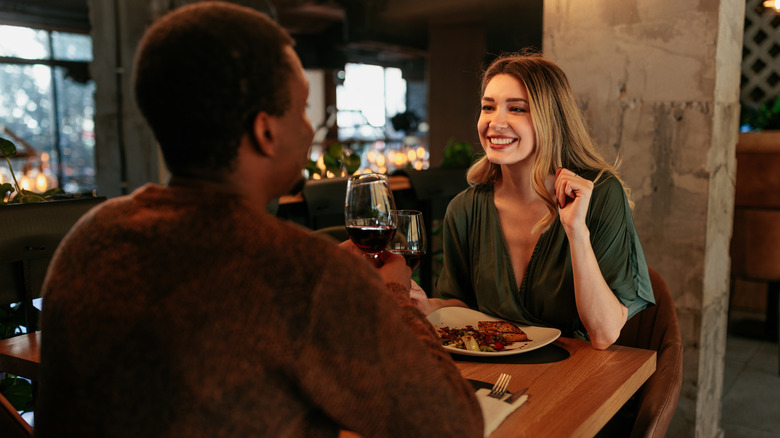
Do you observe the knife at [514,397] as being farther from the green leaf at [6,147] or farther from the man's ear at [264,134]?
the green leaf at [6,147]

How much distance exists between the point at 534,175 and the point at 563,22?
1061 mm

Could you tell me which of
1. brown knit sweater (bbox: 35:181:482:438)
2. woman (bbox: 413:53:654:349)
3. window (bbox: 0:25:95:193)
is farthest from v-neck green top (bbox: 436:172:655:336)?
window (bbox: 0:25:95:193)

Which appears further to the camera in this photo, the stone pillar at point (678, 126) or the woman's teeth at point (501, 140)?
the stone pillar at point (678, 126)

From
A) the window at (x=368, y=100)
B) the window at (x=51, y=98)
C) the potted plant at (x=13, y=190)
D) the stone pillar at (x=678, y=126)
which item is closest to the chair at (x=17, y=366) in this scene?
the potted plant at (x=13, y=190)

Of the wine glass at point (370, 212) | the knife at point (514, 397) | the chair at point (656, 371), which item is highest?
the wine glass at point (370, 212)

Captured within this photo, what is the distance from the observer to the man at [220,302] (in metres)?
0.65

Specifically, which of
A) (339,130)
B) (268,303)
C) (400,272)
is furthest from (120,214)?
(339,130)

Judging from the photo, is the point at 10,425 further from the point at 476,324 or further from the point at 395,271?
the point at 476,324

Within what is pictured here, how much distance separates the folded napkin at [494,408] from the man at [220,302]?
0.31 metres

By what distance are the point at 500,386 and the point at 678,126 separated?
1628 mm

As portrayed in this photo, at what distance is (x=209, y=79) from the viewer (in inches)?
26.3

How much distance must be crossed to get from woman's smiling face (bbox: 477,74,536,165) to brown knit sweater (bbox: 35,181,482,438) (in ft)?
3.93

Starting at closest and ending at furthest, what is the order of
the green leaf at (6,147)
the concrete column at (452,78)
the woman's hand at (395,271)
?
the woman's hand at (395,271) → the green leaf at (6,147) → the concrete column at (452,78)

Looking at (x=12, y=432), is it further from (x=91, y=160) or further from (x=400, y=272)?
(x=91, y=160)
